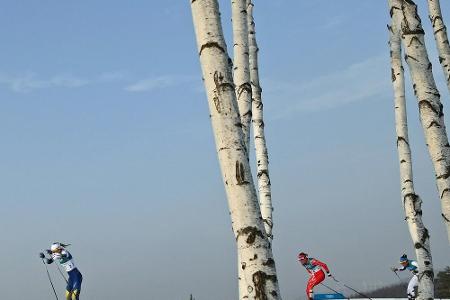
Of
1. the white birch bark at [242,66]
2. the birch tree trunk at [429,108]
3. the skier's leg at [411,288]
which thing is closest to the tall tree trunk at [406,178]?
the birch tree trunk at [429,108]

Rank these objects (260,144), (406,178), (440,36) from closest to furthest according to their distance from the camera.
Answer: (406,178)
(260,144)
(440,36)

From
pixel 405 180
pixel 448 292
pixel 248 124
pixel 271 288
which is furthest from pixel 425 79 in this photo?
pixel 448 292

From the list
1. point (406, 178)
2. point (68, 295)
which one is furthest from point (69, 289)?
point (406, 178)

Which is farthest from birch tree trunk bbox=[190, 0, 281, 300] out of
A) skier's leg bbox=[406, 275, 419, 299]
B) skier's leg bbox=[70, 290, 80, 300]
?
skier's leg bbox=[406, 275, 419, 299]

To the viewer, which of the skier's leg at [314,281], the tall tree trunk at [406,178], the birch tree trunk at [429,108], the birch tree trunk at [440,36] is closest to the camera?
the birch tree trunk at [429,108]

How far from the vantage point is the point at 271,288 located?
16.5 ft

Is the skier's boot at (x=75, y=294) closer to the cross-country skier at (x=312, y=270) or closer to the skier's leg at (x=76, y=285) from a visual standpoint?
the skier's leg at (x=76, y=285)

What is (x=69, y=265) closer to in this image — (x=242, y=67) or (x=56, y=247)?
(x=56, y=247)

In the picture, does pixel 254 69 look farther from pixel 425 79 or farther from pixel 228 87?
pixel 228 87

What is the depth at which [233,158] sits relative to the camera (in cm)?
523

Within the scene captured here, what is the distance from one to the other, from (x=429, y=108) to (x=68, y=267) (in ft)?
33.0

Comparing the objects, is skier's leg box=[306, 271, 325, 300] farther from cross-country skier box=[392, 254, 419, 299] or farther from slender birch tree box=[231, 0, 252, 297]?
slender birch tree box=[231, 0, 252, 297]

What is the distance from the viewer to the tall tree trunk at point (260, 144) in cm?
1070

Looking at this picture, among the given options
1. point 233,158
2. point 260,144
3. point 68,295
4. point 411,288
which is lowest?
point 411,288
